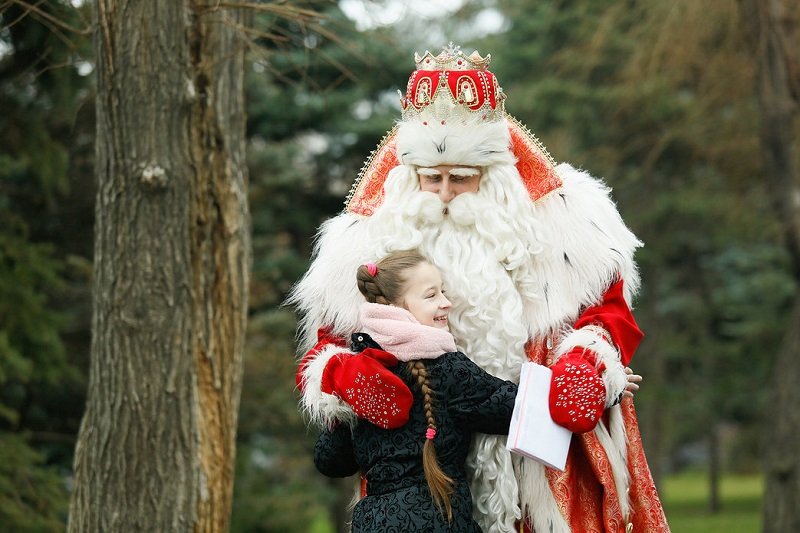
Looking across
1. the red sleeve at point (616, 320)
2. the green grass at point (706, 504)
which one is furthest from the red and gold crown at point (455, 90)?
the green grass at point (706, 504)

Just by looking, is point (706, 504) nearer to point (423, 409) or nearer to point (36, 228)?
point (36, 228)

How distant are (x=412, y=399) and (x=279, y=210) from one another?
904 centimetres

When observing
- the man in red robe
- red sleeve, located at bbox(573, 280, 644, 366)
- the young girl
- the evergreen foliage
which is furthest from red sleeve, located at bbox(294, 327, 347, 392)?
the evergreen foliage

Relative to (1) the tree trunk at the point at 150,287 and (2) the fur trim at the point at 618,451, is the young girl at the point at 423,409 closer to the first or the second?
(2) the fur trim at the point at 618,451

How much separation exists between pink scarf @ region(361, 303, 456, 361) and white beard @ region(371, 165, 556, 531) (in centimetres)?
24

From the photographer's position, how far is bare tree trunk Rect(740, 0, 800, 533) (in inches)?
366

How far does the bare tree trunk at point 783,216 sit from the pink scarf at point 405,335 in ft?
21.1

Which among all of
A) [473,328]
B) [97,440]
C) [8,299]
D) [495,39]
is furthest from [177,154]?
[495,39]

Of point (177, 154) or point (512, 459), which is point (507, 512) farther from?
point (177, 154)

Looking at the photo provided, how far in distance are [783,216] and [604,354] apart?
6.59 m

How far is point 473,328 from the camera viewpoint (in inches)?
154

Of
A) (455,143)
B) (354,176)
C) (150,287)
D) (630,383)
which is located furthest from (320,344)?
(354,176)

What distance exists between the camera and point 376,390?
358 cm

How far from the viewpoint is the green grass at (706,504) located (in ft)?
59.1
